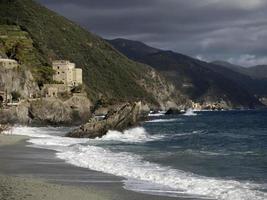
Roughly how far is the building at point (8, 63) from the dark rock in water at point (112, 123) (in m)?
34.4

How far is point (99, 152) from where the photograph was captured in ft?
125

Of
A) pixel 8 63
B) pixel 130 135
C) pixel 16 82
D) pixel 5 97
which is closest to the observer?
pixel 130 135

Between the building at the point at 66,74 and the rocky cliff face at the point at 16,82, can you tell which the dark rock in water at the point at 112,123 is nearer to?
the rocky cliff face at the point at 16,82

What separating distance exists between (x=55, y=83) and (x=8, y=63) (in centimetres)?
1128

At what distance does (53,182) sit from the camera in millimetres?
22547

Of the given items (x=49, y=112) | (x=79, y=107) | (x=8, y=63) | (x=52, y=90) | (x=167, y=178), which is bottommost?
(x=167, y=178)

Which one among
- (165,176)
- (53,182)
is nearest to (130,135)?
(165,176)

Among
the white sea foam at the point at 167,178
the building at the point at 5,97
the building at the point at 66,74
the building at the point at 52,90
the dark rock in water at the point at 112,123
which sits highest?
the building at the point at 66,74

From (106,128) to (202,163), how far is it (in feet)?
108

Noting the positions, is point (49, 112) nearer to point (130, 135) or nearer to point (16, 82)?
point (16, 82)

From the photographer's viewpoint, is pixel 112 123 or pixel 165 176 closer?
pixel 165 176

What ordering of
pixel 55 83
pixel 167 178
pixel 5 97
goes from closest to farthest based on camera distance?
pixel 167 178, pixel 5 97, pixel 55 83

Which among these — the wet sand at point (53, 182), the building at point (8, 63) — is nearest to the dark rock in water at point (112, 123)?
the wet sand at point (53, 182)

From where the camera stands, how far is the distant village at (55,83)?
9498 cm
